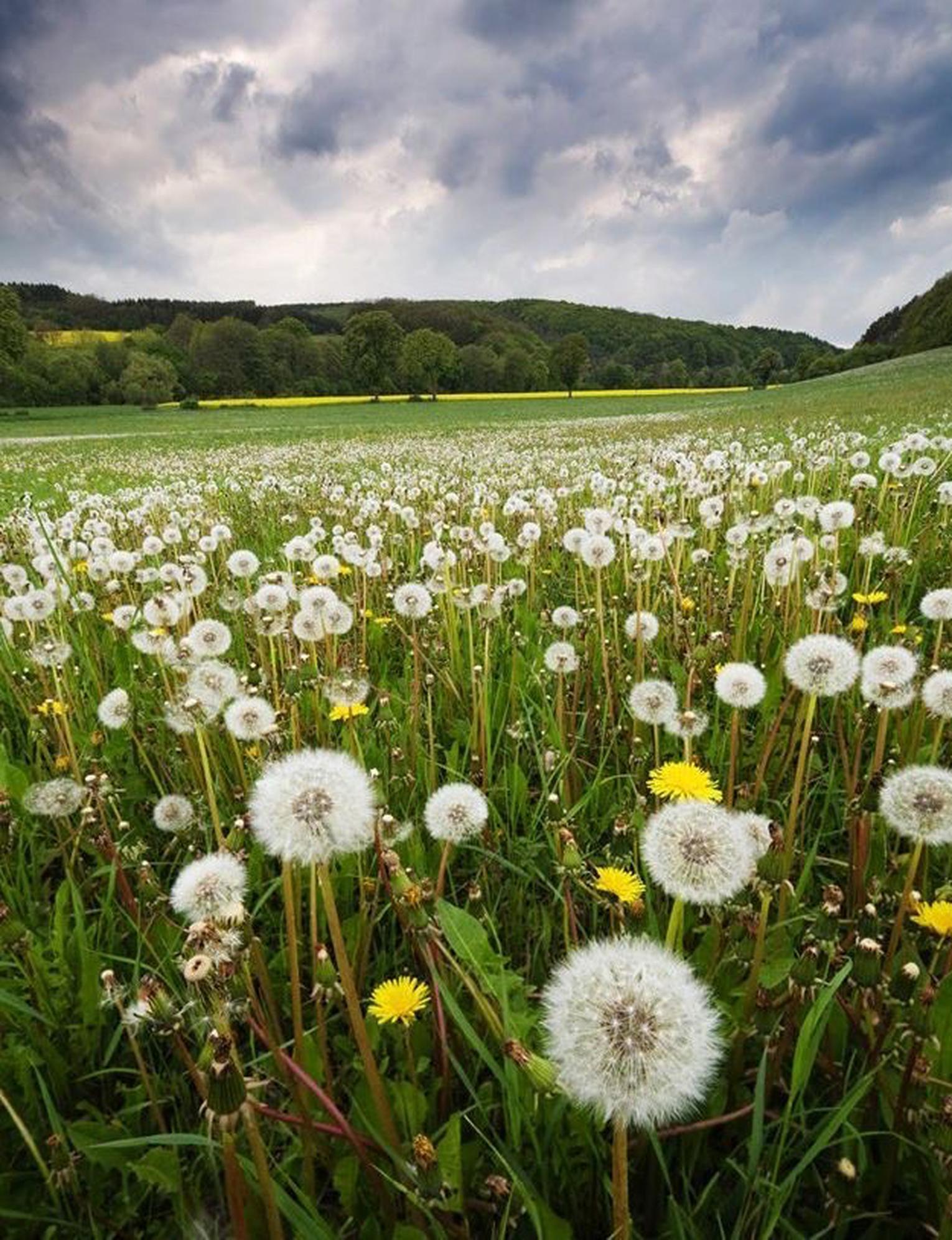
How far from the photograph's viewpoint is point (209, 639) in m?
2.69

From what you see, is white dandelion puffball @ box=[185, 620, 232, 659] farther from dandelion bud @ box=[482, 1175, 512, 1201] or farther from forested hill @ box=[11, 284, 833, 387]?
forested hill @ box=[11, 284, 833, 387]

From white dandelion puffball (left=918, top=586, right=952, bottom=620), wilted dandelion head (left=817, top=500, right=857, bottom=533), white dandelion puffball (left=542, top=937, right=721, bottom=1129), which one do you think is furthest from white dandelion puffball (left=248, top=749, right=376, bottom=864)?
wilted dandelion head (left=817, top=500, right=857, bottom=533)

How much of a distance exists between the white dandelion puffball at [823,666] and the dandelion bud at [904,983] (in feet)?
2.39

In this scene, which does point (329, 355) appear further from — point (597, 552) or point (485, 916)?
point (485, 916)

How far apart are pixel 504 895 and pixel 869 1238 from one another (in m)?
1.03

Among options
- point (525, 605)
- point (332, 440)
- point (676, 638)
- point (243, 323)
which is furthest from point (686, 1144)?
point (243, 323)

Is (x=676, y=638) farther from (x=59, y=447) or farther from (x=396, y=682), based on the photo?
(x=59, y=447)

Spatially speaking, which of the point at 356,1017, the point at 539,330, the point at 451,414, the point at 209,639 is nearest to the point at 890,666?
the point at 356,1017

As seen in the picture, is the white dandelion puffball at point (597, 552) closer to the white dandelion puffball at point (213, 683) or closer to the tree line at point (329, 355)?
the white dandelion puffball at point (213, 683)

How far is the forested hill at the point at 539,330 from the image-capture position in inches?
4392

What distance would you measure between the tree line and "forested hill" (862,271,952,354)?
10.8 meters

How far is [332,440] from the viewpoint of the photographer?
21281mm

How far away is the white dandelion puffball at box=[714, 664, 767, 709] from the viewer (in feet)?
6.49

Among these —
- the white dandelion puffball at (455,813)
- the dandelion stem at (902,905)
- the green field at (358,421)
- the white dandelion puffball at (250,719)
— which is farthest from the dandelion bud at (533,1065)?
the green field at (358,421)
